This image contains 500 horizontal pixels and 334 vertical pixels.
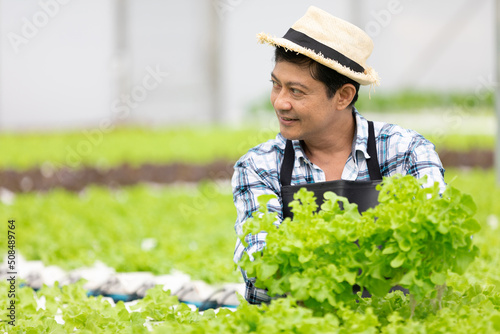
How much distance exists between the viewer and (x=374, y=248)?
6.51 feet

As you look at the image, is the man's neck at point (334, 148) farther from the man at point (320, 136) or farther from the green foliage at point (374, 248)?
the green foliage at point (374, 248)

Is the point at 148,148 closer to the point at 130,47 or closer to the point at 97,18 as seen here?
the point at 97,18

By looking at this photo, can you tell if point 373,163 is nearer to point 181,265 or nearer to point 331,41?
point 331,41

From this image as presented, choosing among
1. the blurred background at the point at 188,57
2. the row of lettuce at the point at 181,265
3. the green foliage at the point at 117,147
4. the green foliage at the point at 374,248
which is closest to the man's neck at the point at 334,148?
the row of lettuce at the point at 181,265

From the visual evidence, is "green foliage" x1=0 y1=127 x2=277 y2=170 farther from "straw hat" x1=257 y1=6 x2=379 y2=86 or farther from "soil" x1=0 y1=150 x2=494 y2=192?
"straw hat" x1=257 y1=6 x2=379 y2=86

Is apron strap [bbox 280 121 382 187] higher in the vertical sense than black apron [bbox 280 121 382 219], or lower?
higher

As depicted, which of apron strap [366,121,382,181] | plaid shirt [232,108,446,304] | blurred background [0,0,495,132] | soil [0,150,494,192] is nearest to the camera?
plaid shirt [232,108,446,304]

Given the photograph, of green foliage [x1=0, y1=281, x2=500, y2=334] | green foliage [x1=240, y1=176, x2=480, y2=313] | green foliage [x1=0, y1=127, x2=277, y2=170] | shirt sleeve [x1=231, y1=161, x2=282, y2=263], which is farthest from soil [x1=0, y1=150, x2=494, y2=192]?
green foliage [x1=240, y1=176, x2=480, y2=313]

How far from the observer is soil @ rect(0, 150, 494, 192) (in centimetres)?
815

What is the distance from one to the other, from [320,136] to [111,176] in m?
6.49

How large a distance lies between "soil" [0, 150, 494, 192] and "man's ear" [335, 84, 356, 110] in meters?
6.15

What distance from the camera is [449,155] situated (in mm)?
10477

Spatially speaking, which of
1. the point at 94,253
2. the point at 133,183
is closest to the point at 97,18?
the point at 133,183

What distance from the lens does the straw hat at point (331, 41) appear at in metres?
2.38
